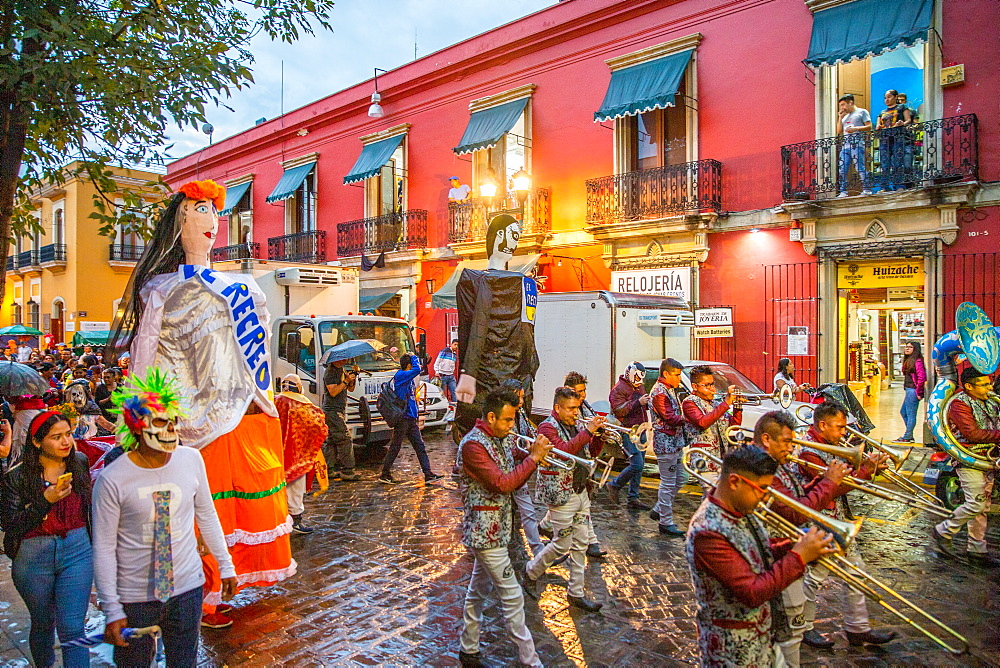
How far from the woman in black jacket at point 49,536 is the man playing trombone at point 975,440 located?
6.15m

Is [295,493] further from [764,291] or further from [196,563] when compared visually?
[764,291]

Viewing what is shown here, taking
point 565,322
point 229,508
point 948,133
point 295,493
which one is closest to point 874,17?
point 948,133

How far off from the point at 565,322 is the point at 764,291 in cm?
446

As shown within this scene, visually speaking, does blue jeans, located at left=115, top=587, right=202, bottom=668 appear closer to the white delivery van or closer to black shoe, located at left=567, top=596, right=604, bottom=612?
black shoe, located at left=567, top=596, right=604, bottom=612

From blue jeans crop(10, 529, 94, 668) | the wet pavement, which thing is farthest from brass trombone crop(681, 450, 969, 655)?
blue jeans crop(10, 529, 94, 668)

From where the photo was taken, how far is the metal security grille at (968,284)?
35.1ft

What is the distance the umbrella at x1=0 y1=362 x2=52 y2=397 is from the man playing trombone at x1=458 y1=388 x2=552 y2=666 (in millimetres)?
2446

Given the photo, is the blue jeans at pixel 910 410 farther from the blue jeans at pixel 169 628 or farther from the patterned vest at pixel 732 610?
the blue jeans at pixel 169 628

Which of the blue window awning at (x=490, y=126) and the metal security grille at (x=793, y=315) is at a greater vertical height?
the blue window awning at (x=490, y=126)

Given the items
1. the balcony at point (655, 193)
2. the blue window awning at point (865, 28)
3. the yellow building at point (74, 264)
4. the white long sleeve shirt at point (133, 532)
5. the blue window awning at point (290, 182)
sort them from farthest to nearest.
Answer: the yellow building at point (74, 264), the blue window awning at point (290, 182), the balcony at point (655, 193), the blue window awning at point (865, 28), the white long sleeve shirt at point (133, 532)

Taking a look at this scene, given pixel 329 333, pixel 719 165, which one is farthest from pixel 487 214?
pixel 329 333

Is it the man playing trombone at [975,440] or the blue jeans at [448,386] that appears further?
the blue jeans at [448,386]

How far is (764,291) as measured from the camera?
13094 mm

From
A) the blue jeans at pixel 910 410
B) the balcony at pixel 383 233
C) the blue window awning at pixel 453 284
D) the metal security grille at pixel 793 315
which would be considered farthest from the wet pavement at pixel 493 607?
the balcony at pixel 383 233
